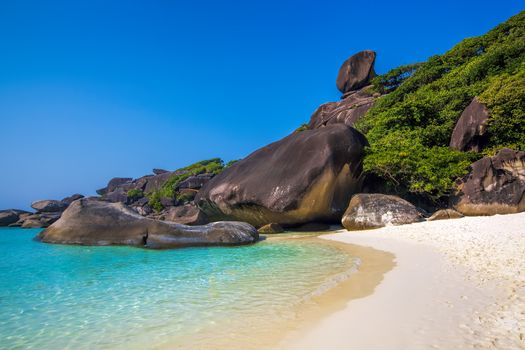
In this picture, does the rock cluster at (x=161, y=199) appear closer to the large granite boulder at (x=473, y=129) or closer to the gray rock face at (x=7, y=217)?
the gray rock face at (x=7, y=217)

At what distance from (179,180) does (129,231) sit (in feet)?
78.7

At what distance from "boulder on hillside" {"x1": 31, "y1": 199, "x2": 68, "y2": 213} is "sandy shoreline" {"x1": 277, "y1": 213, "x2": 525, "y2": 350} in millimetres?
35553

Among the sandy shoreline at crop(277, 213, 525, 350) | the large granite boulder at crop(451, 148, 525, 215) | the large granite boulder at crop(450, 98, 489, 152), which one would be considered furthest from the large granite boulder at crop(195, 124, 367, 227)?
the sandy shoreline at crop(277, 213, 525, 350)

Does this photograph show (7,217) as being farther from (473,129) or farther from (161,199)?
(473,129)

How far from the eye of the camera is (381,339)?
234cm

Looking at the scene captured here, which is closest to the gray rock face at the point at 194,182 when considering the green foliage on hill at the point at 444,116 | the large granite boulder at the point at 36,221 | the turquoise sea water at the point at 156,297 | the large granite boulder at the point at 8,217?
the large granite boulder at the point at 36,221

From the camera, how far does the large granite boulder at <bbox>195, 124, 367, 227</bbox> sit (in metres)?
12.1

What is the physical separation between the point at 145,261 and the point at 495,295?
598 centimetres

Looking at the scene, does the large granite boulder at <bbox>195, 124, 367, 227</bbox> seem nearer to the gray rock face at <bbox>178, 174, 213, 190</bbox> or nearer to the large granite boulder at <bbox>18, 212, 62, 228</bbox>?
the gray rock face at <bbox>178, 174, 213, 190</bbox>

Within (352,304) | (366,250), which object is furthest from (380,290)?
(366,250)

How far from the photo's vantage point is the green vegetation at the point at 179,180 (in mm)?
30781

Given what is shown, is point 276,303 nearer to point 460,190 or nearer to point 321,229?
point 321,229

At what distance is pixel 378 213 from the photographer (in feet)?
35.0

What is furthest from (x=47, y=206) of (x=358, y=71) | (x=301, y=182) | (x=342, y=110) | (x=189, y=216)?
(x=358, y=71)
